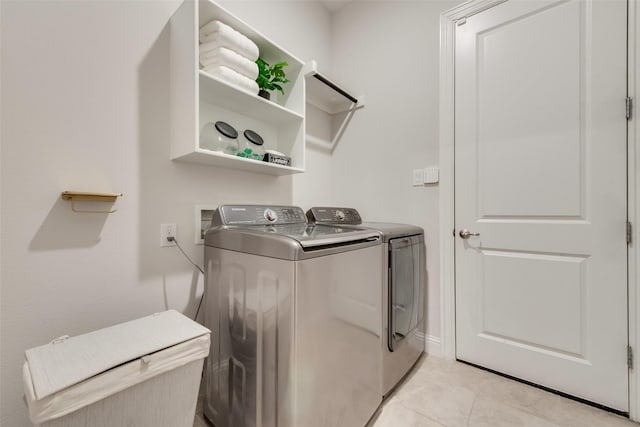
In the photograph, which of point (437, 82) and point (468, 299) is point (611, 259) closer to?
point (468, 299)

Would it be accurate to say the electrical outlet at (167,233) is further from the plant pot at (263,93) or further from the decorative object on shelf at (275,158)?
the plant pot at (263,93)

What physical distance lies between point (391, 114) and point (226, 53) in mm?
1298

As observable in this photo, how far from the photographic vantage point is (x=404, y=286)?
1577 millimetres

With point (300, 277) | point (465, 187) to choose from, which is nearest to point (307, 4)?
point (465, 187)

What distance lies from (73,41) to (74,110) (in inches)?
10.9

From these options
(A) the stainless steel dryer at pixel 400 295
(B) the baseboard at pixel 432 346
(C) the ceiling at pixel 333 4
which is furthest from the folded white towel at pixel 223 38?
(B) the baseboard at pixel 432 346

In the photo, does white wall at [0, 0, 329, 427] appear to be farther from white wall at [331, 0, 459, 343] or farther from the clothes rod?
white wall at [331, 0, 459, 343]

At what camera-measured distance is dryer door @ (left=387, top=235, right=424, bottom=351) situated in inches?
56.7

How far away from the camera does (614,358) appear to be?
135cm

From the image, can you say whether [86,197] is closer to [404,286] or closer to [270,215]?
[270,215]

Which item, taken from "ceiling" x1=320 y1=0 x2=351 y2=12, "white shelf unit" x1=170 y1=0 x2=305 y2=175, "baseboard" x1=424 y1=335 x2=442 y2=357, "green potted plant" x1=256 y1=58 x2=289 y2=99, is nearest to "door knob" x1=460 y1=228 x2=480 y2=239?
"baseboard" x1=424 y1=335 x2=442 y2=357

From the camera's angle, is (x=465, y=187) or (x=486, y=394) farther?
(x=465, y=187)

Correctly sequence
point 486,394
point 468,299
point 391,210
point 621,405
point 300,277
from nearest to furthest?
1. point 300,277
2. point 621,405
3. point 486,394
4. point 468,299
5. point 391,210

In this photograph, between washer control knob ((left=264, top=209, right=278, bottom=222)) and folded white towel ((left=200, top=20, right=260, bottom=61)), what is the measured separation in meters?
0.85
